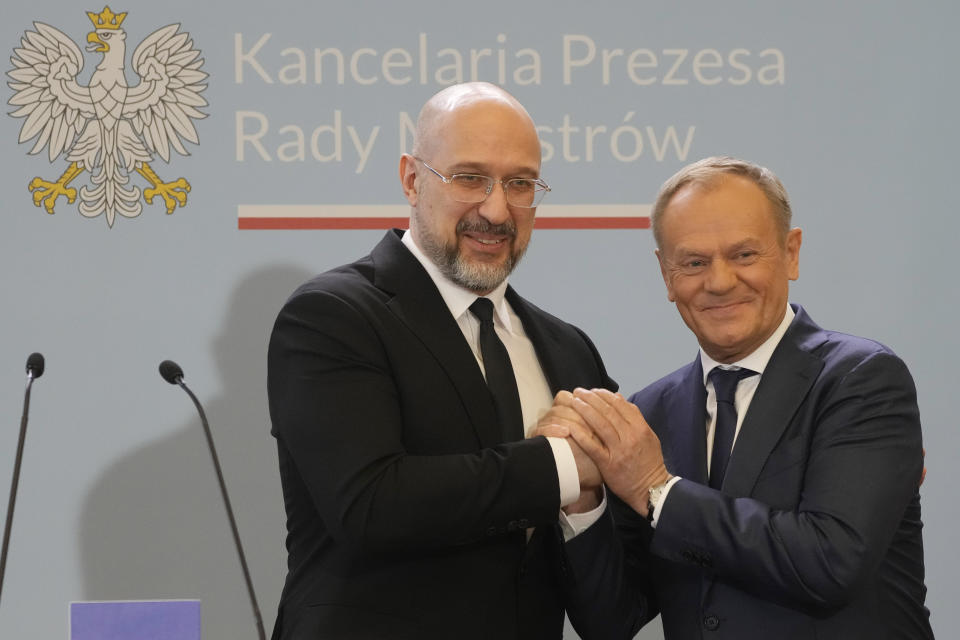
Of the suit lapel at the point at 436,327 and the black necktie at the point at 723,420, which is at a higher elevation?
the suit lapel at the point at 436,327

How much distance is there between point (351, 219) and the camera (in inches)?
150

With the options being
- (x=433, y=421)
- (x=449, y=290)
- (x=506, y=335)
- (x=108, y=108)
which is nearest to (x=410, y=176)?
(x=449, y=290)

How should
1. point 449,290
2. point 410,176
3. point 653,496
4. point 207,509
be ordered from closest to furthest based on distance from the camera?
point 653,496, point 449,290, point 410,176, point 207,509

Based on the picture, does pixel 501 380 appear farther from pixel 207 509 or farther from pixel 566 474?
pixel 207 509

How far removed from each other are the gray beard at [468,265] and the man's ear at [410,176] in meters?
0.13

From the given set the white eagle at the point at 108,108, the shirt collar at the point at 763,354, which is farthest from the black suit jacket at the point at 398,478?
the white eagle at the point at 108,108

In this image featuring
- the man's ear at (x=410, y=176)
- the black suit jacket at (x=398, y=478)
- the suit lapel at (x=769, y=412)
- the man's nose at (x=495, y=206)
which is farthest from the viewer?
the man's ear at (x=410, y=176)

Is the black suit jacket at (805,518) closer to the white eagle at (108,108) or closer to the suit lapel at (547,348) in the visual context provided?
the suit lapel at (547,348)

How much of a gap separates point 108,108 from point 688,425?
7.78 feet

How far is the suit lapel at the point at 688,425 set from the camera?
2430 mm

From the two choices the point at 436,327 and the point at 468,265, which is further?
the point at 468,265

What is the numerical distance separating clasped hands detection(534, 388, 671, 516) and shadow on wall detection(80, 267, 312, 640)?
1.64m

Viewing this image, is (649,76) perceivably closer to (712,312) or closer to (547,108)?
(547,108)

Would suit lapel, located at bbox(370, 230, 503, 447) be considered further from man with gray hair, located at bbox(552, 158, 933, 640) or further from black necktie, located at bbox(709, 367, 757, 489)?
black necktie, located at bbox(709, 367, 757, 489)
